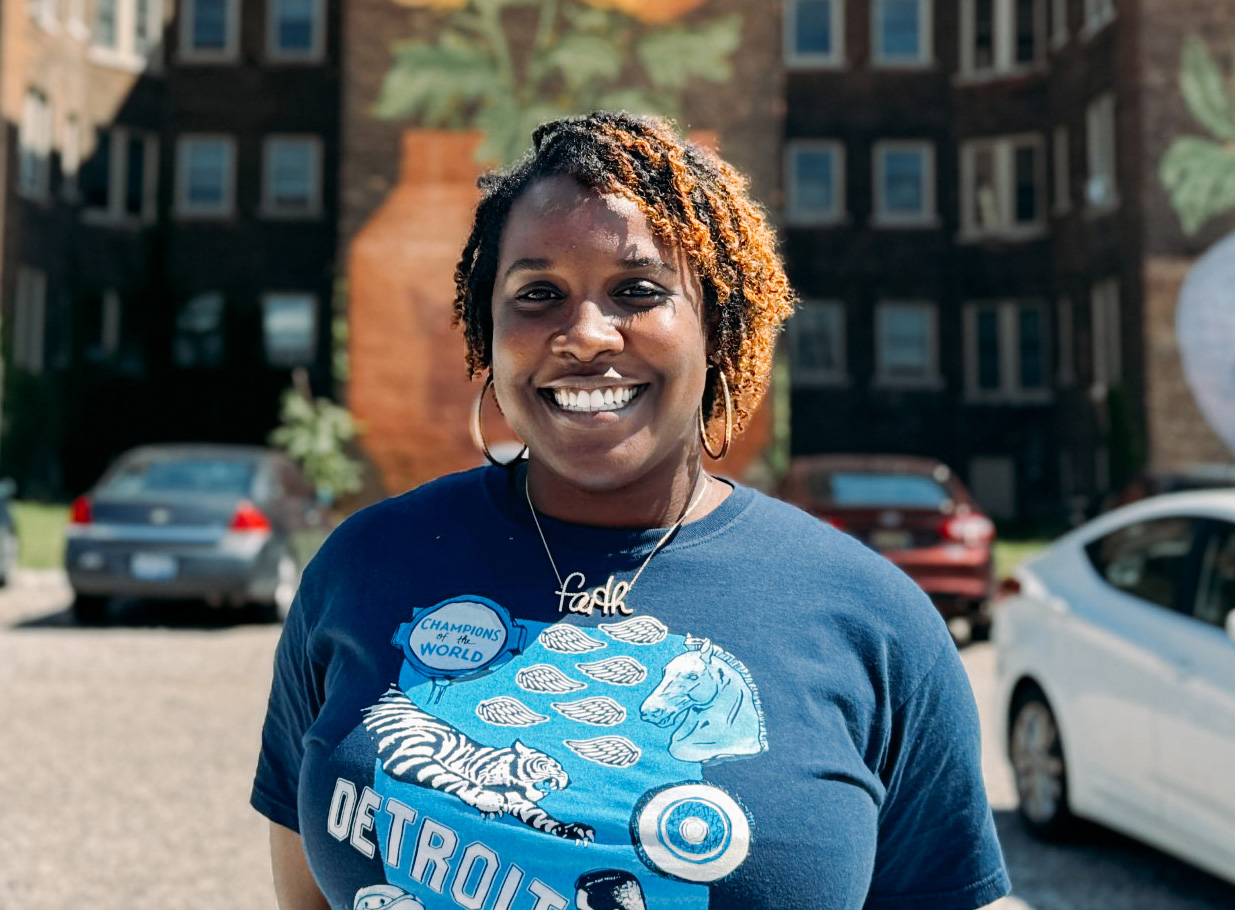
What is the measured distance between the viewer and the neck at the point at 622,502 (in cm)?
207

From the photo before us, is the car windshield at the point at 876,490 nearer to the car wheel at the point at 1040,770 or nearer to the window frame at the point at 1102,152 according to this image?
the car wheel at the point at 1040,770

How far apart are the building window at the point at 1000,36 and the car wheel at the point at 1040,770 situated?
2411 cm

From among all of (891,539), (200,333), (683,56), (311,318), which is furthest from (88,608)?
(311,318)

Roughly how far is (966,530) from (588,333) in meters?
10.9

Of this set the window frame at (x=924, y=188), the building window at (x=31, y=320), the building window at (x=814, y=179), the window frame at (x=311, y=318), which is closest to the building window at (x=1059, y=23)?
the window frame at (x=924, y=188)

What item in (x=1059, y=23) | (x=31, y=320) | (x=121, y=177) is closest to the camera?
(x=1059, y=23)

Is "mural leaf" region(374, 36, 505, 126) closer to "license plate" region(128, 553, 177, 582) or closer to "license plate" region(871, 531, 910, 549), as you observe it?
"license plate" region(128, 553, 177, 582)

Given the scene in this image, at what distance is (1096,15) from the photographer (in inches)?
971

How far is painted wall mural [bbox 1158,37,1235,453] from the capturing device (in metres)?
21.5

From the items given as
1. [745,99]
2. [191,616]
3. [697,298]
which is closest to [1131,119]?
[745,99]

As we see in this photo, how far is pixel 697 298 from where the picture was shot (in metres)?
2.11

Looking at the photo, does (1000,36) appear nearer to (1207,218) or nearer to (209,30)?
(1207,218)

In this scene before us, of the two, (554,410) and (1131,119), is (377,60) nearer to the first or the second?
(1131,119)

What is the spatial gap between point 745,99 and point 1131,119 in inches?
253
